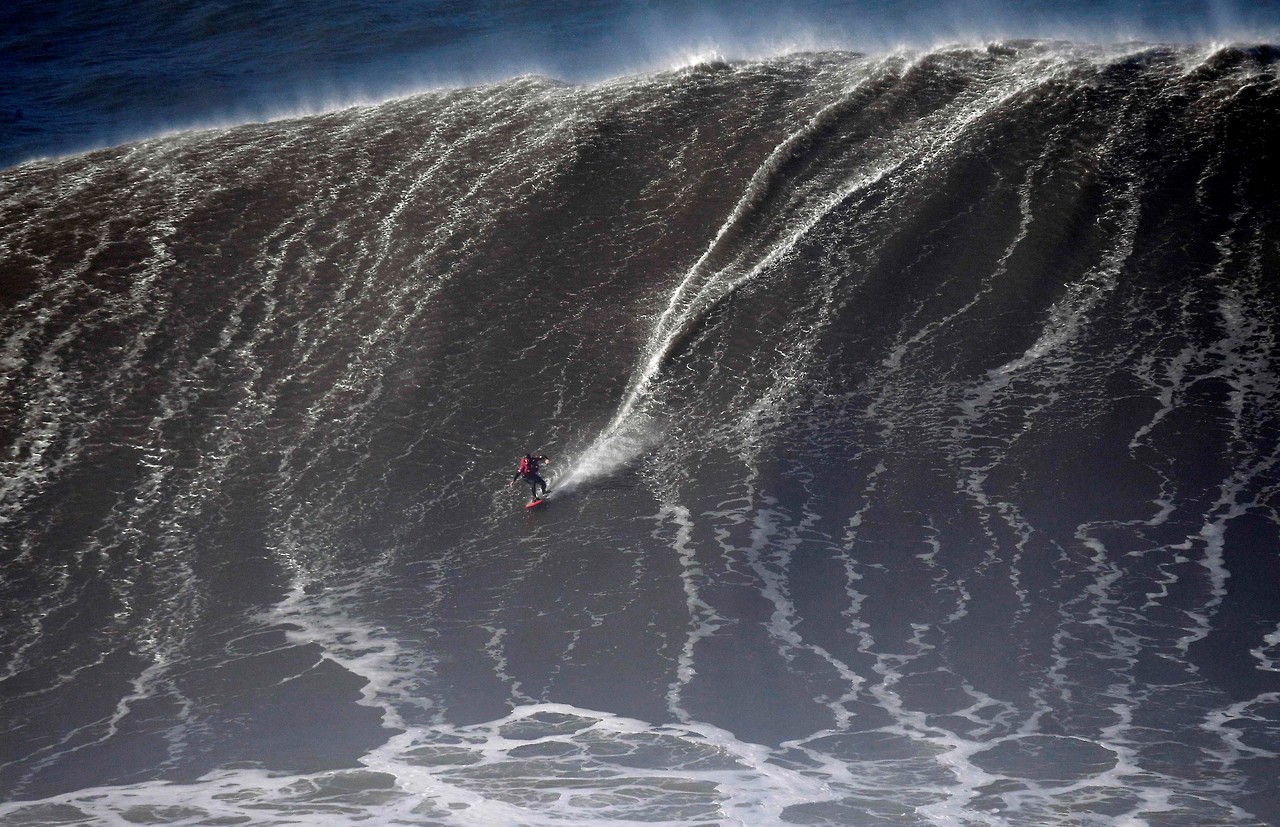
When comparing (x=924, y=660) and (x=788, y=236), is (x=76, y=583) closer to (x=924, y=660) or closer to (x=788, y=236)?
(x=924, y=660)

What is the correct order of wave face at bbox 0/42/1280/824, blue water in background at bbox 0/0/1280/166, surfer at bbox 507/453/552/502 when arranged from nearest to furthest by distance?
wave face at bbox 0/42/1280/824 → surfer at bbox 507/453/552/502 → blue water in background at bbox 0/0/1280/166

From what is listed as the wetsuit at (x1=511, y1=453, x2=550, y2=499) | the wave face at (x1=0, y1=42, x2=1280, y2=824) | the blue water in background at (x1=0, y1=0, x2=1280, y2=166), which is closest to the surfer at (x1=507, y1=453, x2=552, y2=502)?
the wetsuit at (x1=511, y1=453, x2=550, y2=499)

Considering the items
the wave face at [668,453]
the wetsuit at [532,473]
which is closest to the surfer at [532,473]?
the wetsuit at [532,473]

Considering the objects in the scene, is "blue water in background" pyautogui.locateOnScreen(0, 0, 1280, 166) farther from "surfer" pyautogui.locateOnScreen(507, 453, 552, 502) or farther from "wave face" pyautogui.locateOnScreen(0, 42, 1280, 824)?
"surfer" pyautogui.locateOnScreen(507, 453, 552, 502)

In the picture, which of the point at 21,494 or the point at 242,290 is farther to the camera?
the point at 242,290

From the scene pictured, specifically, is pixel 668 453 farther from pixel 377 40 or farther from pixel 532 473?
pixel 377 40

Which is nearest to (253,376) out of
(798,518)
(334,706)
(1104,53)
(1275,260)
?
(334,706)

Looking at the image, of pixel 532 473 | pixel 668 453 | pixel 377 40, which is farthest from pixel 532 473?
pixel 377 40
